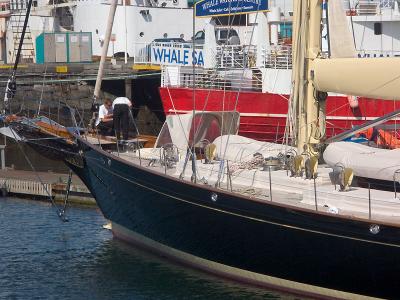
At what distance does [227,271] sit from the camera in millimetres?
22047

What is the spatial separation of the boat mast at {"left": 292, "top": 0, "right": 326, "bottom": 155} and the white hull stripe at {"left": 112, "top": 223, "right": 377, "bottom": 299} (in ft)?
8.70

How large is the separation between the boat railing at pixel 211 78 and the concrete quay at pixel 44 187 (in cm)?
562

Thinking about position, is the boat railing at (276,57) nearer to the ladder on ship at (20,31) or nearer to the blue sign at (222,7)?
the blue sign at (222,7)

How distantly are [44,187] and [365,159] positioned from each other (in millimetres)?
12046

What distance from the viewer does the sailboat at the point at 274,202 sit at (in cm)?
1920

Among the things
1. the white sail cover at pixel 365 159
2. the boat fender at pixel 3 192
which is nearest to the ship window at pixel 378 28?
the boat fender at pixel 3 192

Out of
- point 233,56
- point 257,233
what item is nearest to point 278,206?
point 257,233

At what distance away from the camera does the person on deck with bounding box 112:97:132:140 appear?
24.9 metres

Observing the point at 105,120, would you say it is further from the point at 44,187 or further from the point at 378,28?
the point at 378,28

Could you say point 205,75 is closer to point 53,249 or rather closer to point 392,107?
point 392,107

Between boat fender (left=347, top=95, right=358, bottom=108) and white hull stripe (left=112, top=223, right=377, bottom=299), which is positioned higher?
boat fender (left=347, top=95, right=358, bottom=108)

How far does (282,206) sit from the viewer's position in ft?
64.3

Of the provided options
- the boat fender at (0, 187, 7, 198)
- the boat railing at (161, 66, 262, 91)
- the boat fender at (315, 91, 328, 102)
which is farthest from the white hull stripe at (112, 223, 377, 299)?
the boat railing at (161, 66, 262, 91)

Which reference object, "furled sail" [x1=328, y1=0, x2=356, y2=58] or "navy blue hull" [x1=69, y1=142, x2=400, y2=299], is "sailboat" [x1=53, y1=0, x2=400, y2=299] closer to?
"navy blue hull" [x1=69, y1=142, x2=400, y2=299]
